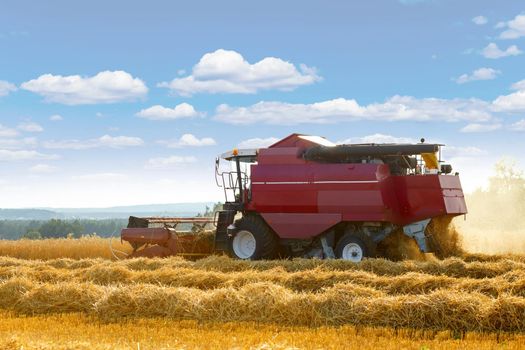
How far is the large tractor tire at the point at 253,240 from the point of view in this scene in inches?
624

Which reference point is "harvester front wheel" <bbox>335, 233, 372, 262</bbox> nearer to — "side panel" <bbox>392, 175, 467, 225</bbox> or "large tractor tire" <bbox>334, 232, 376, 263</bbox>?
"large tractor tire" <bbox>334, 232, 376, 263</bbox>

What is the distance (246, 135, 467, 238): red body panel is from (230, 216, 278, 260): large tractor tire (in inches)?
8.3

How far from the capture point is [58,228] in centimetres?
10356

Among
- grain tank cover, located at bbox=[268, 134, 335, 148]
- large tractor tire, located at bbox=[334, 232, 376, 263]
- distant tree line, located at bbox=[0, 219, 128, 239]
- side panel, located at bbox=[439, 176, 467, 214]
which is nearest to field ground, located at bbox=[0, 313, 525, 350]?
large tractor tire, located at bbox=[334, 232, 376, 263]

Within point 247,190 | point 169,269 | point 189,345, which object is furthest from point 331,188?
point 189,345

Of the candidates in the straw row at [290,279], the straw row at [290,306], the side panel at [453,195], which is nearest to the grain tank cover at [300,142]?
the side panel at [453,195]

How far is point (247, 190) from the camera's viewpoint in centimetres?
1644

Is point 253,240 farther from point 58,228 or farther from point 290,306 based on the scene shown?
point 58,228

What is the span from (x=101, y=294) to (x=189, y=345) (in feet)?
11.0

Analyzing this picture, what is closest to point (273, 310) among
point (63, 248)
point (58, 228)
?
point (63, 248)

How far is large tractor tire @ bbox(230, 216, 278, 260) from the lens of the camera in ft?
52.0

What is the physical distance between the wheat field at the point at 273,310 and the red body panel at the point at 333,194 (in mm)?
2337

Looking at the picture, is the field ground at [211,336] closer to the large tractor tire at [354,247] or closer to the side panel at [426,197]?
the large tractor tire at [354,247]

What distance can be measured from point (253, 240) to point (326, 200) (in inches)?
74.2
